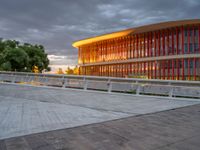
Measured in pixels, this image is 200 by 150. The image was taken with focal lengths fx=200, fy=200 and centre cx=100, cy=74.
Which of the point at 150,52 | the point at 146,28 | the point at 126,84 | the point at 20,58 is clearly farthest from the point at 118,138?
the point at 150,52

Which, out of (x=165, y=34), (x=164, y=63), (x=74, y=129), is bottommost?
(x=74, y=129)

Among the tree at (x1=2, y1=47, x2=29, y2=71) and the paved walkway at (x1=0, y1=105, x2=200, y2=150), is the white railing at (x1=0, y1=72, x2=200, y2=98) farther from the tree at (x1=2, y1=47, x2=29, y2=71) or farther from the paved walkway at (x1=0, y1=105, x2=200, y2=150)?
the tree at (x1=2, y1=47, x2=29, y2=71)

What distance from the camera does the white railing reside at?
1085 cm

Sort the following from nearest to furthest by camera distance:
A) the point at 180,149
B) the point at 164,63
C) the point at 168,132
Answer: the point at 180,149, the point at 168,132, the point at 164,63

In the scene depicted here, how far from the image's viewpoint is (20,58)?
90.4 feet

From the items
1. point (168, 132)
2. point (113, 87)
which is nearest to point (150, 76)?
point (113, 87)

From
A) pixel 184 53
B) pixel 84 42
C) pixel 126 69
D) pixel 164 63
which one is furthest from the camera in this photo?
pixel 84 42

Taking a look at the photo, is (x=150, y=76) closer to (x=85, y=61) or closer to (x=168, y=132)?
(x=85, y=61)

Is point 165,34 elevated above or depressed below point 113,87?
above

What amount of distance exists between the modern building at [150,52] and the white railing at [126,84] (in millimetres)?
29648

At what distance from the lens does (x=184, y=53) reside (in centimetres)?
3972

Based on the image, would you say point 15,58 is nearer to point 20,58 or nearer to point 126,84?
point 20,58

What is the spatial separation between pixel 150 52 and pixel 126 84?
114 feet

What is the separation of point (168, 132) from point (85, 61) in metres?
57.7
